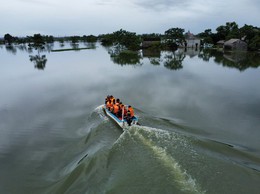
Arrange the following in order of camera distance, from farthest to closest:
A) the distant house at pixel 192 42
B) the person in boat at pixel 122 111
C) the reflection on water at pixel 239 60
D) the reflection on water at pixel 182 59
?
the distant house at pixel 192 42 < the reflection on water at pixel 182 59 < the reflection on water at pixel 239 60 < the person in boat at pixel 122 111

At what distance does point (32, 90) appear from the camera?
93.1ft

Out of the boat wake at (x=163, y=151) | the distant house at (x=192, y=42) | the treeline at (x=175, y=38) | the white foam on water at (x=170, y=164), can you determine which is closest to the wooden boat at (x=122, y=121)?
the boat wake at (x=163, y=151)

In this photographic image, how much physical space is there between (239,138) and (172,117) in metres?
5.32

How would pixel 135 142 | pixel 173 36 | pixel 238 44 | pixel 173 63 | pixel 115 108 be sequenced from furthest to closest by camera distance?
pixel 173 36 → pixel 238 44 → pixel 173 63 → pixel 115 108 → pixel 135 142

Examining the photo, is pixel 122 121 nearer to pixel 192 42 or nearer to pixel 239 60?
pixel 239 60

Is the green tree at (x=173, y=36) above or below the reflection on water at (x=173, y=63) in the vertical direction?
above

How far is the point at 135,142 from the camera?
13609 millimetres

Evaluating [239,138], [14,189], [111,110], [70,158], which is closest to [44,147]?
[70,158]

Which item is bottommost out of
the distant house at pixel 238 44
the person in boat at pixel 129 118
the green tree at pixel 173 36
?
the person in boat at pixel 129 118

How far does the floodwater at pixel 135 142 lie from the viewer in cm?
1026

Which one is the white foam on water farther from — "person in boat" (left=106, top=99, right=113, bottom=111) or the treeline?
the treeline

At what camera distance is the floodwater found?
10.3 m

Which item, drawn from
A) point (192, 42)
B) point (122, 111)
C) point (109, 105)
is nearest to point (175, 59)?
point (109, 105)

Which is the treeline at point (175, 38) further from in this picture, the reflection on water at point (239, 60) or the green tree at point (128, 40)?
the reflection on water at point (239, 60)
